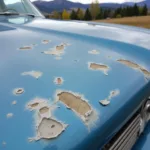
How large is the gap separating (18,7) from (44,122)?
216cm

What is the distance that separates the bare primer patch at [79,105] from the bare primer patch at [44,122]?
0.20 feet

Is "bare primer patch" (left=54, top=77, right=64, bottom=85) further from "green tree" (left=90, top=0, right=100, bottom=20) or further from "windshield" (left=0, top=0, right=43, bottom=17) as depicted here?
"green tree" (left=90, top=0, right=100, bottom=20)

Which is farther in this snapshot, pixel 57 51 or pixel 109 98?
pixel 57 51

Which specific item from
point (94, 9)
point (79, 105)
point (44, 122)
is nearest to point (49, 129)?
point (44, 122)

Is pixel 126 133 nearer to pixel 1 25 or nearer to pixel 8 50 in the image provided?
pixel 8 50

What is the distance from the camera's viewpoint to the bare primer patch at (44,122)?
2.75ft

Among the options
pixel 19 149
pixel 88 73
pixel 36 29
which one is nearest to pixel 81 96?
pixel 88 73

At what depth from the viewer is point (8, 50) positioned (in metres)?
1.32

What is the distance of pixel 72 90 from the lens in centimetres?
104

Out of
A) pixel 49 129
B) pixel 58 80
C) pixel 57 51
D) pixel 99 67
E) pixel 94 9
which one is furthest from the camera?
pixel 94 9

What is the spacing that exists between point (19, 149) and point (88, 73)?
0.48 meters

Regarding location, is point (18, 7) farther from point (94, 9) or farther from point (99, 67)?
point (94, 9)

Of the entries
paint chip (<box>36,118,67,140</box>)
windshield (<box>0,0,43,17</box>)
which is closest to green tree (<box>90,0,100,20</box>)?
windshield (<box>0,0,43,17</box>)

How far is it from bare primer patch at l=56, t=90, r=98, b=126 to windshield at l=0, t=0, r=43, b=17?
67.1 inches
